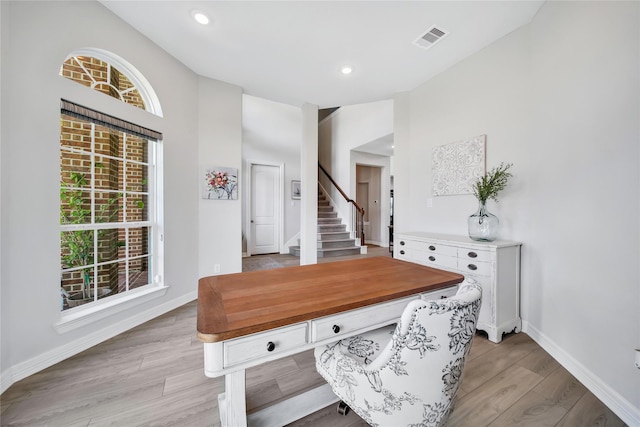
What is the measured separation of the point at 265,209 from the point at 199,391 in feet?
15.3

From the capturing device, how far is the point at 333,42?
2473mm

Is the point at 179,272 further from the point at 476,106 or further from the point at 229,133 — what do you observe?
the point at 476,106

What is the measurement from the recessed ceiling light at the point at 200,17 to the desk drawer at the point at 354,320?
264cm

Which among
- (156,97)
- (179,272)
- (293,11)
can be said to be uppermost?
(293,11)

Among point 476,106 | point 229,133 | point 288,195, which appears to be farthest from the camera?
point 288,195

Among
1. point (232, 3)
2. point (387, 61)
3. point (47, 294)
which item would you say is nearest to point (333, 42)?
point (387, 61)

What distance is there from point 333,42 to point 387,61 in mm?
706

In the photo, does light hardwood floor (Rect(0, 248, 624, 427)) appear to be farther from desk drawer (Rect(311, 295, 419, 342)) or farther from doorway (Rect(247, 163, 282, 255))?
doorway (Rect(247, 163, 282, 255))

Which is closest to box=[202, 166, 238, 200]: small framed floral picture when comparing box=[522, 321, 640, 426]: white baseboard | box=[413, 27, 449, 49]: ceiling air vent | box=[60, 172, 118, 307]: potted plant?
box=[60, 172, 118, 307]: potted plant

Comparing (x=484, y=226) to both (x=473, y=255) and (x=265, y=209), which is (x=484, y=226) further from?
(x=265, y=209)

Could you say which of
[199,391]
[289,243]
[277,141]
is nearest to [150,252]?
[199,391]

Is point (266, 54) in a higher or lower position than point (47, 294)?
higher

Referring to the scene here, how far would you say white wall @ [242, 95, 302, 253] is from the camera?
5531 millimetres

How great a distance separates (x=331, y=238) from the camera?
5.83 metres
